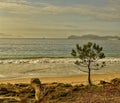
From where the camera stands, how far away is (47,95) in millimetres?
13500

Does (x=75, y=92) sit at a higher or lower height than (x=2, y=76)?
higher

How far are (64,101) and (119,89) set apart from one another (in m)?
2.80

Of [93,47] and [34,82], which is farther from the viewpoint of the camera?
[93,47]

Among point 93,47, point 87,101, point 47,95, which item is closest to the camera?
point 87,101

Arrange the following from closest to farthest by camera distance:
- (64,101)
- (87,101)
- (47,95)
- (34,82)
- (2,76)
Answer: (87,101) < (64,101) < (47,95) < (34,82) < (2,76)

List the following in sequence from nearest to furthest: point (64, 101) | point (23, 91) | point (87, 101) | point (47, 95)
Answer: point (87, 101) → point (64, 101) → point (47, 95) → point (23, 91)

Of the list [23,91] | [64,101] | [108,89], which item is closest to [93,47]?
[23,91]

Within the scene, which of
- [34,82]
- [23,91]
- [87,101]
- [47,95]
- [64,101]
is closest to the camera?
[87,101]

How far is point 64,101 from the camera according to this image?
41.4 ft

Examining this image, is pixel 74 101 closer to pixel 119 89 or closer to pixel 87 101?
pixel 87 101

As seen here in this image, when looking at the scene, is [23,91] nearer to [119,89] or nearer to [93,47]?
[119,89]

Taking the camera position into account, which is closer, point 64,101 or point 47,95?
point 64,101

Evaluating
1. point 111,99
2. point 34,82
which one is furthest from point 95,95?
point 34,82

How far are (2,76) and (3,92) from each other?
16376 millimetres
